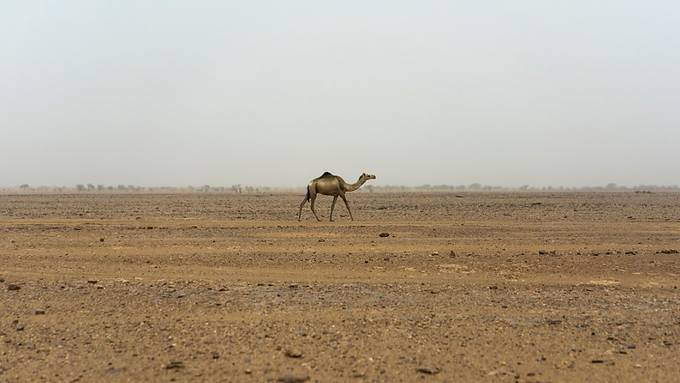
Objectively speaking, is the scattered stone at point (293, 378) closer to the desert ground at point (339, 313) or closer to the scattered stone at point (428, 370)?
the desert ground at point (339, 313)

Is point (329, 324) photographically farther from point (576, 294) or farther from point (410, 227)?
point (410, 227)

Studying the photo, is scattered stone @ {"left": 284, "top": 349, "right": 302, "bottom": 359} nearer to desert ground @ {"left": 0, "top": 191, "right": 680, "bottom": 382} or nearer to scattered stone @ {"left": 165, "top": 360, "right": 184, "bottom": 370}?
desert ground @ {"left": 0, "top": 191, "right": 680, "bottom": 382}

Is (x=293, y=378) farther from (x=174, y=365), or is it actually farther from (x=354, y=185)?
(x=354, y=185)

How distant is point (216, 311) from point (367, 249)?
706cm

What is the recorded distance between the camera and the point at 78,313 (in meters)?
7.87

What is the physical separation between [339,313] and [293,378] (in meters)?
2.27

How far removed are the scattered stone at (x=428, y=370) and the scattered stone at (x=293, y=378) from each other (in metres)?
1.15

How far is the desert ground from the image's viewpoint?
5957mm

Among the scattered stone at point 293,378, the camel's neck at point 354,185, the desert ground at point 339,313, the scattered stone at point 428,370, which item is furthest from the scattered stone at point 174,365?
the camel's neck at point 354,185

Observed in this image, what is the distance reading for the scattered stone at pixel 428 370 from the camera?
5820 mm

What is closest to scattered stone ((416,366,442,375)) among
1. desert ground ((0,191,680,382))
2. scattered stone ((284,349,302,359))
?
desert ground ((0,191,680,382))

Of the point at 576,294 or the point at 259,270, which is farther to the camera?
the point at 259,270

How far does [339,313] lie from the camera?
310 inches

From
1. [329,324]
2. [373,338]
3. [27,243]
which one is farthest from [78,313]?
[27,243]
